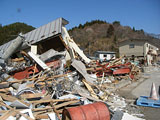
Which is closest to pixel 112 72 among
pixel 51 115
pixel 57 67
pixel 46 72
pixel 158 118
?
pixel 57 67

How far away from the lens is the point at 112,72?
9.94 metres

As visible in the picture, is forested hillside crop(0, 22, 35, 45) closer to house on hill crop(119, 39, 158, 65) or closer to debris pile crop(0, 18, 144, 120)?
debris pile crop(0, 18, 144, 120)

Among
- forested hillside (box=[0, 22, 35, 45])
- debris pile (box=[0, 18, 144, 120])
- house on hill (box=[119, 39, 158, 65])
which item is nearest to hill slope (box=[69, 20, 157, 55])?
house on hill (box=[119, 39, 158, 65])

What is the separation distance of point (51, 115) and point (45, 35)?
8.52 meters

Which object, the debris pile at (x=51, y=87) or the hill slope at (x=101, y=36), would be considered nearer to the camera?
the debris pile at (x=51, y=87)

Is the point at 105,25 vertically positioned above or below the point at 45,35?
above

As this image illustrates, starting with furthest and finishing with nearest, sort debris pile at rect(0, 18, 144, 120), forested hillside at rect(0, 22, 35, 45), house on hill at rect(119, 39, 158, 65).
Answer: forested hillside at rect(0, 22, 35, 45)
house on hill at rect(119, 39, 158, 65)
debris pile at rect(0, 18, 144, 120)

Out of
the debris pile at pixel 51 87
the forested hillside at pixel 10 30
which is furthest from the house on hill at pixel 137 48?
the forested hillside at pixel 10 30

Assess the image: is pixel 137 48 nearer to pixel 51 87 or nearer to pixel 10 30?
pixel 51 87

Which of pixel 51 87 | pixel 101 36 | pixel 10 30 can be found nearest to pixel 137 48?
pixel 101 36

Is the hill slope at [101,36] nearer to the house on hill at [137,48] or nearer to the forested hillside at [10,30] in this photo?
the house on hill at [137,48]

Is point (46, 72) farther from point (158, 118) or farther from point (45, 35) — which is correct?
point (158, 118)

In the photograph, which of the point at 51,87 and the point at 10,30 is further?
the point at 10,30

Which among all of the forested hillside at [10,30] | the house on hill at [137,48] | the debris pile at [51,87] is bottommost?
the debris pile at [51,87]
